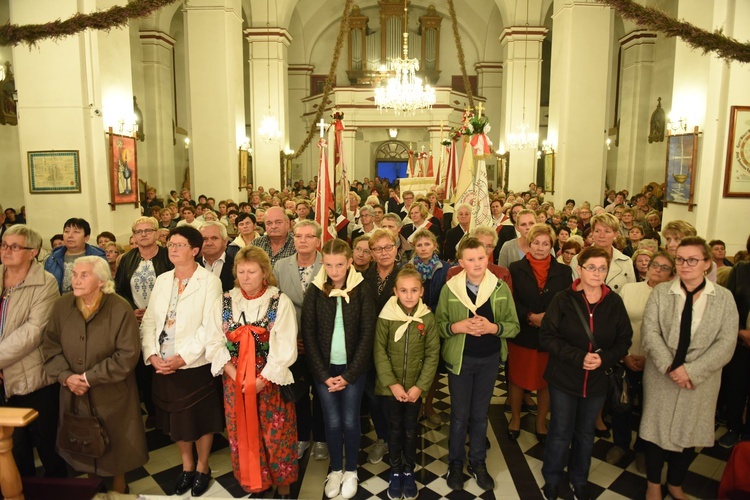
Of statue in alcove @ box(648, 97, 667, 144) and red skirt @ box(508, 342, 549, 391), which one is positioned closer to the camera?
red skirt @ box(508, 342, 549, 391)

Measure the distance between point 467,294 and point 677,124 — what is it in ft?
21.6

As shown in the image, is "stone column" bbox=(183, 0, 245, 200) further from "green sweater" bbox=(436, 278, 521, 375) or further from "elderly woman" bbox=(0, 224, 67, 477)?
"green sweater" bbox=(436, 278, 521, 375)

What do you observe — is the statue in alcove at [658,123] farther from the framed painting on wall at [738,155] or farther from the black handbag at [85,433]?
the black handbag at [85,433]

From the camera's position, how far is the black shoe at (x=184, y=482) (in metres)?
3.95

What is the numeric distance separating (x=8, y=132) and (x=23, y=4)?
5.20 meters

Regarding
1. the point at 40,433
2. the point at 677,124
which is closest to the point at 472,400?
the point at 40,433

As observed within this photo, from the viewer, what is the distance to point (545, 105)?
82.6 ft

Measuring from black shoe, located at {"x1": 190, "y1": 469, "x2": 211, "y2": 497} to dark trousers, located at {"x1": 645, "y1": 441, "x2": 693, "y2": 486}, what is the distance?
10.6 feet

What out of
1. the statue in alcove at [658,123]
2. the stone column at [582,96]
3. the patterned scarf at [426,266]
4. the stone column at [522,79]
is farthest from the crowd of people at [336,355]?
the stone column at [522,79]

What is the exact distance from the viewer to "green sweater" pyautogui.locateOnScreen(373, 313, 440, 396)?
380cm

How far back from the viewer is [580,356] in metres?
3.58

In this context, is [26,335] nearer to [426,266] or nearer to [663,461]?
[426,266]

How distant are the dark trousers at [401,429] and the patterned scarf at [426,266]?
1125 millimetres

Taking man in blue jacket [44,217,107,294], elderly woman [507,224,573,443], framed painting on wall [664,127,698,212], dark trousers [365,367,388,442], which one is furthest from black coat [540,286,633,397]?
framed painting on wall [664,127,698,212]
